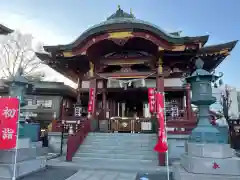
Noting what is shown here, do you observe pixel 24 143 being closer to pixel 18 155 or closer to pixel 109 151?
pixel 18 155

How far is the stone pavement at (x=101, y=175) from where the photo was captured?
5680mm

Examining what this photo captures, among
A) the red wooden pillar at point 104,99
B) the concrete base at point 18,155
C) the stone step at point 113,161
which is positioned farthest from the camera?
the red wooden pillar at point 104,99

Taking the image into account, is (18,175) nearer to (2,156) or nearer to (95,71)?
(2,156)

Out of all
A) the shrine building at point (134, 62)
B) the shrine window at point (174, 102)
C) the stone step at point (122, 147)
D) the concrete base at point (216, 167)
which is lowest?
the stone step at point (122, 147)

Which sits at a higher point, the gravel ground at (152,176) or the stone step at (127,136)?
the stone step at (127,136)

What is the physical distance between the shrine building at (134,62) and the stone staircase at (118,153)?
1507 mm

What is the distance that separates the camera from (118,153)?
8.41 meters

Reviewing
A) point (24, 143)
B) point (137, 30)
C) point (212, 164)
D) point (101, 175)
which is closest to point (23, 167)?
point (24, 143)

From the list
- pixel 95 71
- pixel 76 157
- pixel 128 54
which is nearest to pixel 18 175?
pixel 76 157

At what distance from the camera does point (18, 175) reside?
17.1ft

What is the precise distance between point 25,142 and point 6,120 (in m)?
1.10

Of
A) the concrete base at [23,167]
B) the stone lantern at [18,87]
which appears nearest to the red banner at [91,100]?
the concrete base at [23,167]

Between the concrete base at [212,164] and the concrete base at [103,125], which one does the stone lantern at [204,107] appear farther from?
the concrete base at [103,125]

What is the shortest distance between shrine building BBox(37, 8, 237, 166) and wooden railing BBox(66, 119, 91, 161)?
0.90 metres
